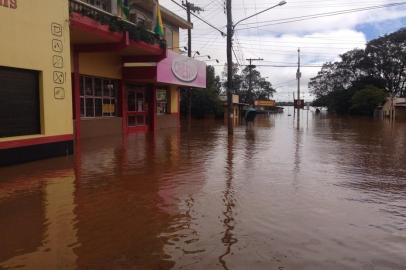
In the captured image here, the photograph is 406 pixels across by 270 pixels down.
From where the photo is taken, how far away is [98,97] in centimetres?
2091

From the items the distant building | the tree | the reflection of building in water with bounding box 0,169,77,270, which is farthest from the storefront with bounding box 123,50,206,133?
the tree

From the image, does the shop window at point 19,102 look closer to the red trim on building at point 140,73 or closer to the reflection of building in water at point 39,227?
the reflection of building in water at point 39,227

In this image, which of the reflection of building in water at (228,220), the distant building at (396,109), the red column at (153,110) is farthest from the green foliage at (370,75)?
the reflection of building in water at (228,220)

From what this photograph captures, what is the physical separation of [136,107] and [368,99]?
58.8m

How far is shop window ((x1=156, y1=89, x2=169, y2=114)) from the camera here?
27.3 meters

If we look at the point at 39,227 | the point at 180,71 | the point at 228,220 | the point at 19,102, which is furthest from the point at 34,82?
the point at 180,71

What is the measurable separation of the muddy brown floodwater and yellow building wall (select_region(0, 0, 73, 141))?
1.35 m

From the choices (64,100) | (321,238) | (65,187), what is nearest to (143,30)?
(64,100)

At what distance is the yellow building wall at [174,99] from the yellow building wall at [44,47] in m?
15.8

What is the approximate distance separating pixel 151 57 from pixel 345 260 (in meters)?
17.7

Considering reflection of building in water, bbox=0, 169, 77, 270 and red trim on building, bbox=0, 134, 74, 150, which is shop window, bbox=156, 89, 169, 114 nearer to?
red trim on building, bbox=0, 134, 74, 150

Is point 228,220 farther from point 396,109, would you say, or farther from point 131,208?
point 396,109

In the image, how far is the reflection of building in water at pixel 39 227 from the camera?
485 cm

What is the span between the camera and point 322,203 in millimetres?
7508
